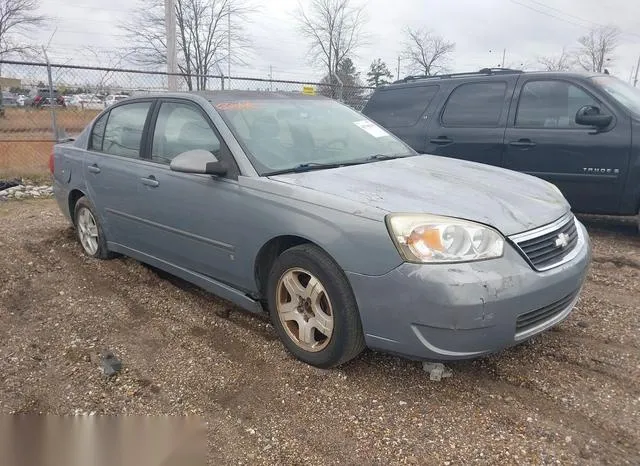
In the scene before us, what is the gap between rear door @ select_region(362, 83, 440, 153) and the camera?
6539 mm

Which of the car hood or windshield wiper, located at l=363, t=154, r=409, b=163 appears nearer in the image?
the car hood

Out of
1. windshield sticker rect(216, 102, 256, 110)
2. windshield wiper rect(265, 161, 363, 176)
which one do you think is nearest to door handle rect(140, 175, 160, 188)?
windshield sticker rect(216, 102, 256, 110)

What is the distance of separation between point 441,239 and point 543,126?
3.84 meters

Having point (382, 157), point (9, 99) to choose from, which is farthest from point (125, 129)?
point (9, 99)


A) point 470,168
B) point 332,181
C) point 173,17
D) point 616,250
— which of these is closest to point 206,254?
point 332,181

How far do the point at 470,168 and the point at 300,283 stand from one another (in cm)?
151

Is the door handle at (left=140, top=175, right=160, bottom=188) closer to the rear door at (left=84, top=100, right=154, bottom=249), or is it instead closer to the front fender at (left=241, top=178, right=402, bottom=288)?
the rear door at (left=84, top=100, right=154, bottom=249)

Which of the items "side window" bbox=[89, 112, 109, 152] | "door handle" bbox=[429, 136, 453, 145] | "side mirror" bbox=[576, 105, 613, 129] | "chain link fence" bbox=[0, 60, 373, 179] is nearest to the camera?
"side window" bbox=[89, 112, 109, 152]

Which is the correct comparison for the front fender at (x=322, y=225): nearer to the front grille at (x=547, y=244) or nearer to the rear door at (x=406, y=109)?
the front grille at (x=547, y=244)

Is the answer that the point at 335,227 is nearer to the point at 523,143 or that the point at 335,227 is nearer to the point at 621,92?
the point at 523,143

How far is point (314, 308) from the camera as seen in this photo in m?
2.93

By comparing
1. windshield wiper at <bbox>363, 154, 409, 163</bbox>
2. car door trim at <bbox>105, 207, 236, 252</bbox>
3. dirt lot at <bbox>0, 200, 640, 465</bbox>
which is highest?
windshield wiper at <bbox>363, 154, 409, 163</bbox>

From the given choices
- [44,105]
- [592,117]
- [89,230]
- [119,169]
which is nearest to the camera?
[119,169]

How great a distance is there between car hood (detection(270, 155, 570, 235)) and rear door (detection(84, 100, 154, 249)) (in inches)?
63.5
